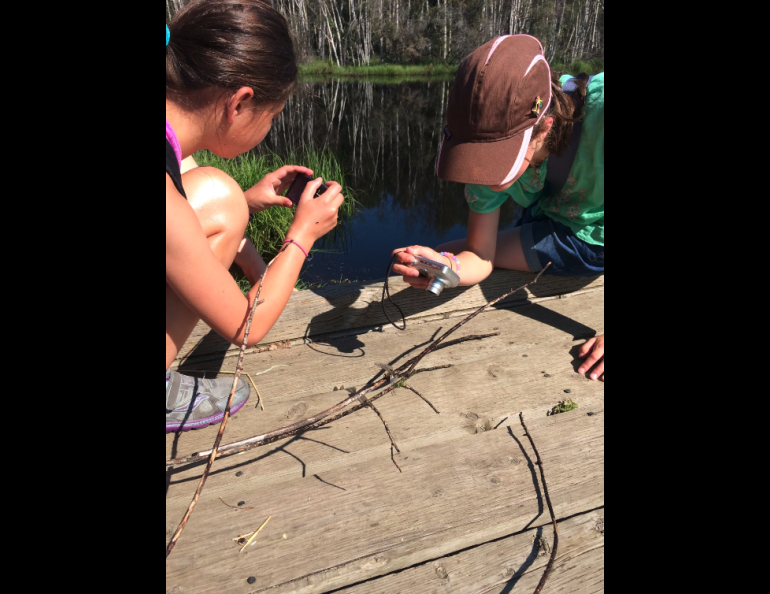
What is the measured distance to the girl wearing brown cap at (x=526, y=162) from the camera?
145 centimetres

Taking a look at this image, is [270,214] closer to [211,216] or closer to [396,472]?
[211,216]

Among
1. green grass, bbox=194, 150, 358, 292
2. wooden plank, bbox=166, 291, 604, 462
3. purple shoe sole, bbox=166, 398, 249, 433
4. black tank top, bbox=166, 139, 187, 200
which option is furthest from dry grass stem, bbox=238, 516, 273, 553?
green grass, bbox=194, 150, 358, 292

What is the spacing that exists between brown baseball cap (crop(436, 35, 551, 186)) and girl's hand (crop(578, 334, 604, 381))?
52cm

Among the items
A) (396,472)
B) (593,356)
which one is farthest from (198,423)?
(593,356)

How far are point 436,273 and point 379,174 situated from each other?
4.80 metres

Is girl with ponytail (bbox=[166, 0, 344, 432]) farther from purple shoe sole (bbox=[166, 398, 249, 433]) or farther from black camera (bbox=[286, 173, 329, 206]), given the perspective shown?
black camera (bbox=[286, 173, 329, 206])

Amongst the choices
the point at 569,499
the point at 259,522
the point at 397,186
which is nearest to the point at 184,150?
the point at 259,522

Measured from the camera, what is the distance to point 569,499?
1026mm

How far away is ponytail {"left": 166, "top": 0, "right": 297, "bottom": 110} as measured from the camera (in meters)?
1.19

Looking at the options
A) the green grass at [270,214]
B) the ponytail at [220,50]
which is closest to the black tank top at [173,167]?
the ponytail at [220,50]

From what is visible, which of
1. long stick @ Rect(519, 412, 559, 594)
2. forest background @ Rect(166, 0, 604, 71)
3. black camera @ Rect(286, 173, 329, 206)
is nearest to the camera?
long stick @ Rect(519, 412, 559, 594)

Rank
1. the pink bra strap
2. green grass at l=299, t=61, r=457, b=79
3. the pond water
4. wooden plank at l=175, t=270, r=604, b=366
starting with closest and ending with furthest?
the pink bra strap, wooden plank at l=175, t=270, r=604, b=366, the pond water, green grass at l=299, t=61, r=457, b=79

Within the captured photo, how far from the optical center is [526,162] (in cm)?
A: 159

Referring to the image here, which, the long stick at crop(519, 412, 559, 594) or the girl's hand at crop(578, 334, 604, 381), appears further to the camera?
the girl's hand at crop(578, 334, 604, 381)
